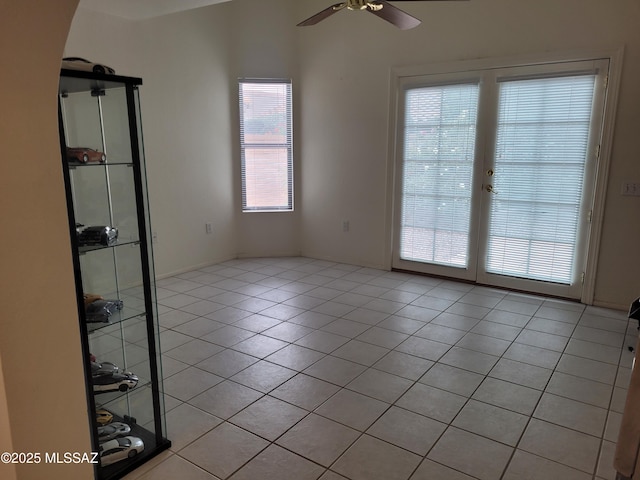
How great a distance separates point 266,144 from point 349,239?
1.55 m

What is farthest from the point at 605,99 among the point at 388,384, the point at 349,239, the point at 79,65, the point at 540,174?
the point at 79,65

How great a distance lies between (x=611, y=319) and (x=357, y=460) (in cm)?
280

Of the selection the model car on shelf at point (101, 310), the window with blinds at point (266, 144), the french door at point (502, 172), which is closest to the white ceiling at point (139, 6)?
the window with blinds at point (266, 144)

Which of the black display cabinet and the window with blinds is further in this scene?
the window with blinds

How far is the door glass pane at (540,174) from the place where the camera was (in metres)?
3.93

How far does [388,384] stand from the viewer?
2699 millimetres

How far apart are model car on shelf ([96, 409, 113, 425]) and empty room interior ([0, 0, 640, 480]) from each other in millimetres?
170

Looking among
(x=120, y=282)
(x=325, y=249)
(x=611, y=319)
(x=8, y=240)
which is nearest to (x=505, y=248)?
(x=611, y=319)

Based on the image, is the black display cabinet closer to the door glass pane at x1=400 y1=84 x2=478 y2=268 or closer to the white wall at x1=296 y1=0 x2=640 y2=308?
the white wall at x1=296 y1=0 x2=640 y2=308

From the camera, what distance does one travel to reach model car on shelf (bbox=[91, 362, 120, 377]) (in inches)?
76.4

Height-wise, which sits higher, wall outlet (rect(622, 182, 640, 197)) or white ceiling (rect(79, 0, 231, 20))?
white ceiling (rect(79, 0, 231, 20))

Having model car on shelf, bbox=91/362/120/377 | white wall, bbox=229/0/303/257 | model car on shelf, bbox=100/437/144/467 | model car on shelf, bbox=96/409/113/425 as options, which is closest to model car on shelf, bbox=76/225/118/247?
model car on shelf, bbox=91/362/120/377

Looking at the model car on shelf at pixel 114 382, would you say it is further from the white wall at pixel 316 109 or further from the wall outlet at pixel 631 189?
the wall outlet at pixel 631 189

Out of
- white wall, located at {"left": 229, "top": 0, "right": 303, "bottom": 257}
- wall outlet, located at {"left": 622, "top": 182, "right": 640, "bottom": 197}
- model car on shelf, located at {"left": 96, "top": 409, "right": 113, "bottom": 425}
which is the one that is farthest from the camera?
white wall, located at {"left": 229, "top": 0, "right": 303, "bottom": 257}
